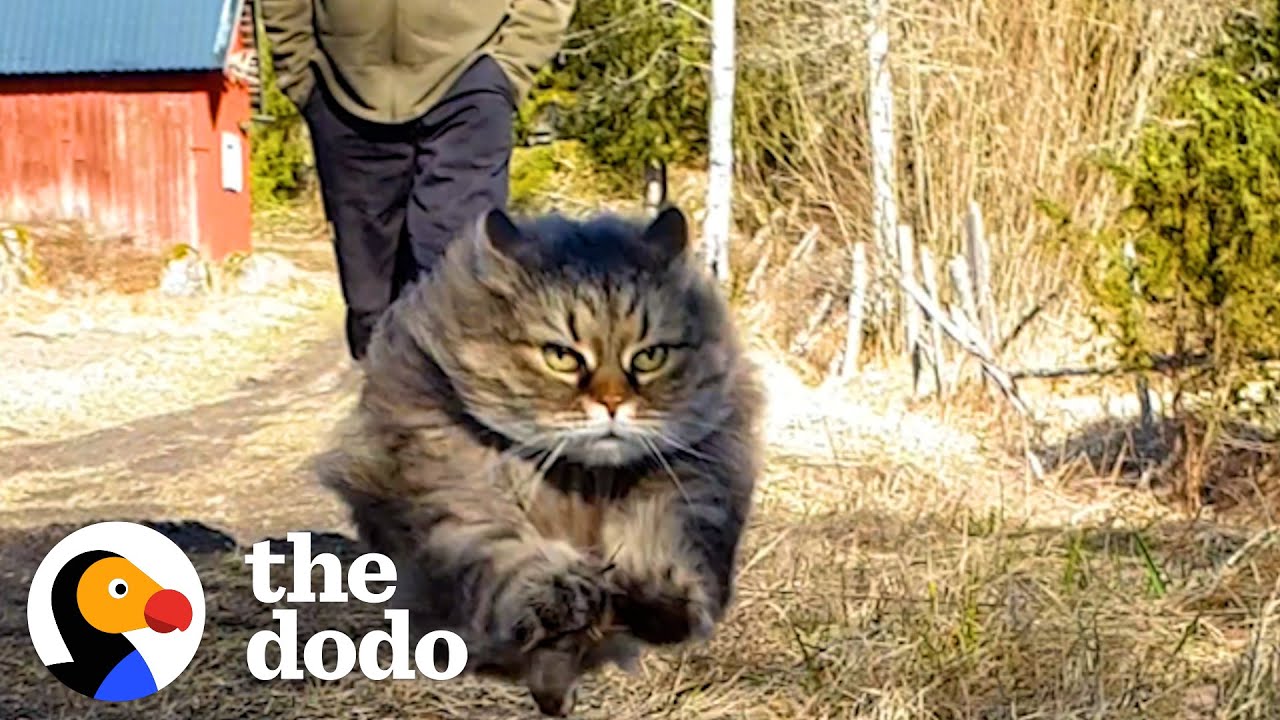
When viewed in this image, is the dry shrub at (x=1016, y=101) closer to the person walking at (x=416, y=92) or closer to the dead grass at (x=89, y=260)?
the person walking at (x=416, y=92)

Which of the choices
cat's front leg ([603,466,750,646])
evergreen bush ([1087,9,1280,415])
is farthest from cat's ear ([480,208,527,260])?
evergreen bush ([1087,9,1280,415])

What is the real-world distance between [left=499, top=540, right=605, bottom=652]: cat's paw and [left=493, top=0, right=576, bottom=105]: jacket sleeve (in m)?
1.47

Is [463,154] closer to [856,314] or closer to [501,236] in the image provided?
[501,236]

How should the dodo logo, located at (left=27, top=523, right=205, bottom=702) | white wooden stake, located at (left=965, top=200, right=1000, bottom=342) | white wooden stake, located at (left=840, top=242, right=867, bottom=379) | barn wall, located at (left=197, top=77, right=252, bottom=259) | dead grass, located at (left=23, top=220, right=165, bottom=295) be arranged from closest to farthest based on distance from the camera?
the dodo logo, located at (left=27, top=523, right=205, bottom=702), white wooden stake, located at (left=965, top=200, right=1000, bottom=342), white wooden stake, located at (left=840, top=242, right=867, bottom=379), dead grass, located at (left=23, top=220, right=165, bottom=295), barn wall, located at (left=197, top=77, right=252, bottom=259)

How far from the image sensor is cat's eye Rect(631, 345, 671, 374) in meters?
2.62

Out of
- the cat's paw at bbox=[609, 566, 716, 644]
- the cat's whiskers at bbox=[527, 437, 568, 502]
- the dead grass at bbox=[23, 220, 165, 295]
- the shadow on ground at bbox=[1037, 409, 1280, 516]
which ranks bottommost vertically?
the dead grass at bbox=[23, 220, 165, 295]

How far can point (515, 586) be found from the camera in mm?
2615

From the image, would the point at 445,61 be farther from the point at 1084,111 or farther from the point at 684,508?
the point at 1084,111

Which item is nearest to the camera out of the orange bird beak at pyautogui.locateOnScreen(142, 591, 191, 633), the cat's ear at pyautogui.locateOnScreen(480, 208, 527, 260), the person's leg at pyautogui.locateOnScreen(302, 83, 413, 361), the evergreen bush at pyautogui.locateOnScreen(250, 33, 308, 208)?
the cat's ear at pyautogui.locateOnScreen(480, 208, 527, 260)

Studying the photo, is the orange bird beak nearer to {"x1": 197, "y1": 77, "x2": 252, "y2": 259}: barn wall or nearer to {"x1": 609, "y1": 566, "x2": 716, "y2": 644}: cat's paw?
{"x1": 609, "y1": 566, "x2": 716, "y2": 644}: cat's paw

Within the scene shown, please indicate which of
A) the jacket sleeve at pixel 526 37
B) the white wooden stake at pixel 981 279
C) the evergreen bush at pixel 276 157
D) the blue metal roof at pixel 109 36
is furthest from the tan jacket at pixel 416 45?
the evergreen bush at pixel 276 157

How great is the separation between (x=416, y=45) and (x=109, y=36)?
1275cm

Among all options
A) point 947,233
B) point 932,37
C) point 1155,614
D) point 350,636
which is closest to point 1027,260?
point 947,233

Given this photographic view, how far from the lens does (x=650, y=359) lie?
104 inches
